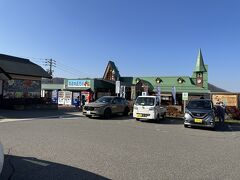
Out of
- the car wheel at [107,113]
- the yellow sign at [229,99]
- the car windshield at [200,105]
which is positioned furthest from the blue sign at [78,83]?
the car windshield at [200,105]

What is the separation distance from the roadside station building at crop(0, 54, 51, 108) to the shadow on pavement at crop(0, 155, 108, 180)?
17956mm

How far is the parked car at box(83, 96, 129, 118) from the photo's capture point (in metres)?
18.6

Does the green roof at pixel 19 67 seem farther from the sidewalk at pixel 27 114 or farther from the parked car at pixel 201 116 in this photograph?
the parked car at pixel 201 116

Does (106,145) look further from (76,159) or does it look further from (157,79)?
(157,79)

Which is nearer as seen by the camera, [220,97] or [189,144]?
[189,144]

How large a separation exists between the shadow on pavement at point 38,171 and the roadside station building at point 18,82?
58.9ft

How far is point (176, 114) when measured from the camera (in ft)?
72.7

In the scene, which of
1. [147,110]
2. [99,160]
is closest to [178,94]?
[147,110]

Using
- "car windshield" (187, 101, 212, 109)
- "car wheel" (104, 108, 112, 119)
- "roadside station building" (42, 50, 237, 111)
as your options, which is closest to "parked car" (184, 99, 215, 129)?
"car windshield" (187, 101, 212, 109)

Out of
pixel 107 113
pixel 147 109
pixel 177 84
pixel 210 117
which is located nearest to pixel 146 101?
pixel 147 109

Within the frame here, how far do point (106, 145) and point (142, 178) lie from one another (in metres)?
3.47

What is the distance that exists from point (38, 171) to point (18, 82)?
2222 centimetres

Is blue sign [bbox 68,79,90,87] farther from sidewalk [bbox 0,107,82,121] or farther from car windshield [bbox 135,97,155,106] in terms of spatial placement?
car windshield [bbox 135,97,155,106]

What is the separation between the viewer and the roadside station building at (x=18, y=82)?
931 inches
